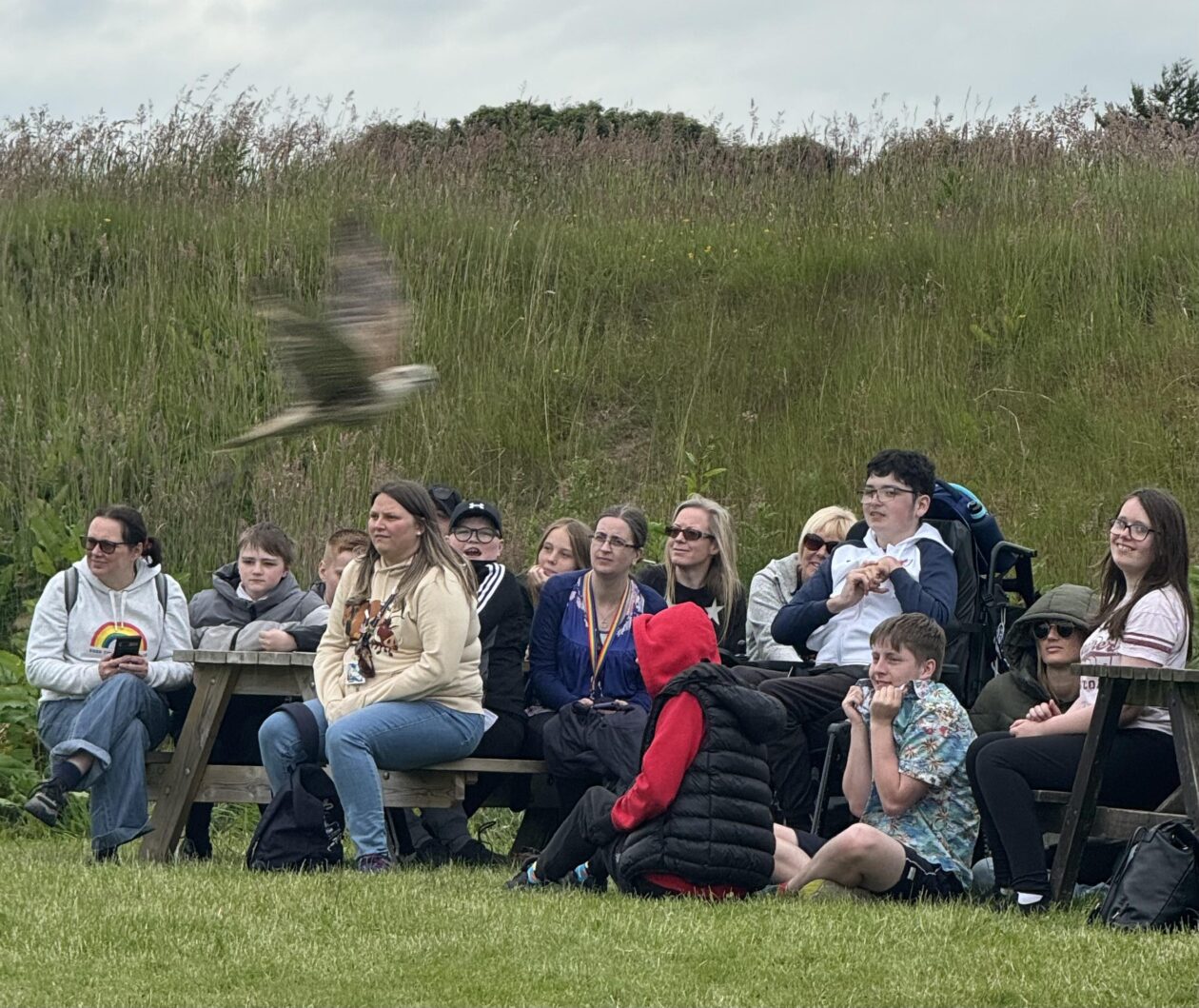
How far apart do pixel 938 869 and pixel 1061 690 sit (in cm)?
80

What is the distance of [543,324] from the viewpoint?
11727 mm

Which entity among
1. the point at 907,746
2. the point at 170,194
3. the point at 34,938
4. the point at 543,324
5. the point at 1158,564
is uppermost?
the point at 170,194

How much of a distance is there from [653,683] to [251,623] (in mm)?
2017

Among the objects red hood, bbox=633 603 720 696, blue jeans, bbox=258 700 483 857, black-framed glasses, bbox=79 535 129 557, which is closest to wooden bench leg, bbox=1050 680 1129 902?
red hood, bbox=633 603 720 696

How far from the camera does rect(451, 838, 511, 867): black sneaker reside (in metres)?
6.88

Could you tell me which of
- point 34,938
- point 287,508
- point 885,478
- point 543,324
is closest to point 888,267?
point 543,324

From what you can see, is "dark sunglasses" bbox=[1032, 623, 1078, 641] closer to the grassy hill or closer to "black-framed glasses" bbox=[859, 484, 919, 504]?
"black-framed glasses" bbox=[859, 484, 919, 504]

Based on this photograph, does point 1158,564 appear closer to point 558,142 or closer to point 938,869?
point 938,869

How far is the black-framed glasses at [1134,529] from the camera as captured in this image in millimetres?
5652

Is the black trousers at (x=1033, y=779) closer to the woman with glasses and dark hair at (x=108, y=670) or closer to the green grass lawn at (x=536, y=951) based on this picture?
the green grass lawn at (x=536, y=951)

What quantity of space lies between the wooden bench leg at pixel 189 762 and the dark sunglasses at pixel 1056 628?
300 cm

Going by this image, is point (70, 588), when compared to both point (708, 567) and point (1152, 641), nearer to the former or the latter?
point (708, 567)

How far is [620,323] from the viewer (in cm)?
1201

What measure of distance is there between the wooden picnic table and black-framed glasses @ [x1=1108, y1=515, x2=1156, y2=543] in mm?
489
